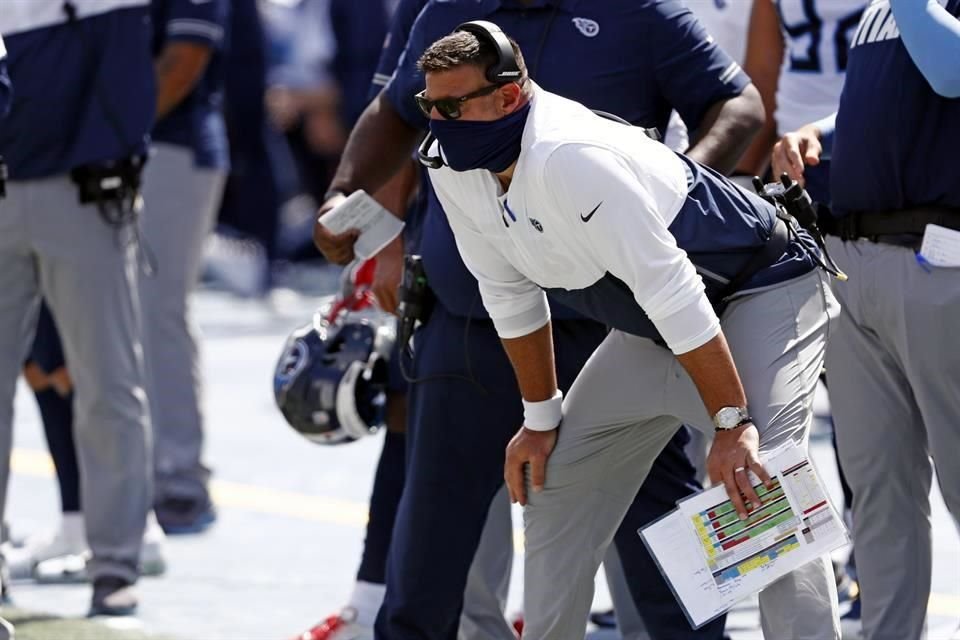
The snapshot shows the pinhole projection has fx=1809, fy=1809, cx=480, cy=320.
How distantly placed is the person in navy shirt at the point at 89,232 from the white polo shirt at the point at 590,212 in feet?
6.71

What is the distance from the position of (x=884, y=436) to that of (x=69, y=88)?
2702mm

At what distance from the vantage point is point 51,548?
609 centimetres

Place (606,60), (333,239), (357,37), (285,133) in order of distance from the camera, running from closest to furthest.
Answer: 1. (606,60)
2. (333,239)
3. (357,37)
4. (285,133)

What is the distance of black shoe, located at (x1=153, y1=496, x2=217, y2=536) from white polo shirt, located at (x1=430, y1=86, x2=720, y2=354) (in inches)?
124

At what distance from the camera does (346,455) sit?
7.78 meters

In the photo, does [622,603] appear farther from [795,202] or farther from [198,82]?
[198,82]

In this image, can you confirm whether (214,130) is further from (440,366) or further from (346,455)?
(440,366)

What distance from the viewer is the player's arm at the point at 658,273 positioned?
341 centimetres

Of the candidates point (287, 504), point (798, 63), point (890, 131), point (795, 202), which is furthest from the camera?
point (287, 504)

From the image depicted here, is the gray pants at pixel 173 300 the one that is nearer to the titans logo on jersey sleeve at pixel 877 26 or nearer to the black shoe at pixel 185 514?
the black shoe at pixel 185 514

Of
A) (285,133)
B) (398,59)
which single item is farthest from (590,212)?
(285,133)

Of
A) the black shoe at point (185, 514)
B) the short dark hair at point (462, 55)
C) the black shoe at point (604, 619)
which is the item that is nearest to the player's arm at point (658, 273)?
the short dark hair at point (462, 55)

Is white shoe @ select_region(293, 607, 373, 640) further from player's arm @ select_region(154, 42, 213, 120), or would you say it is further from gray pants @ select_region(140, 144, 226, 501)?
player's arm @ select_region(154, 42, 213, 120)

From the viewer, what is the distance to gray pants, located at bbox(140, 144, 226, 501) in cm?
696
